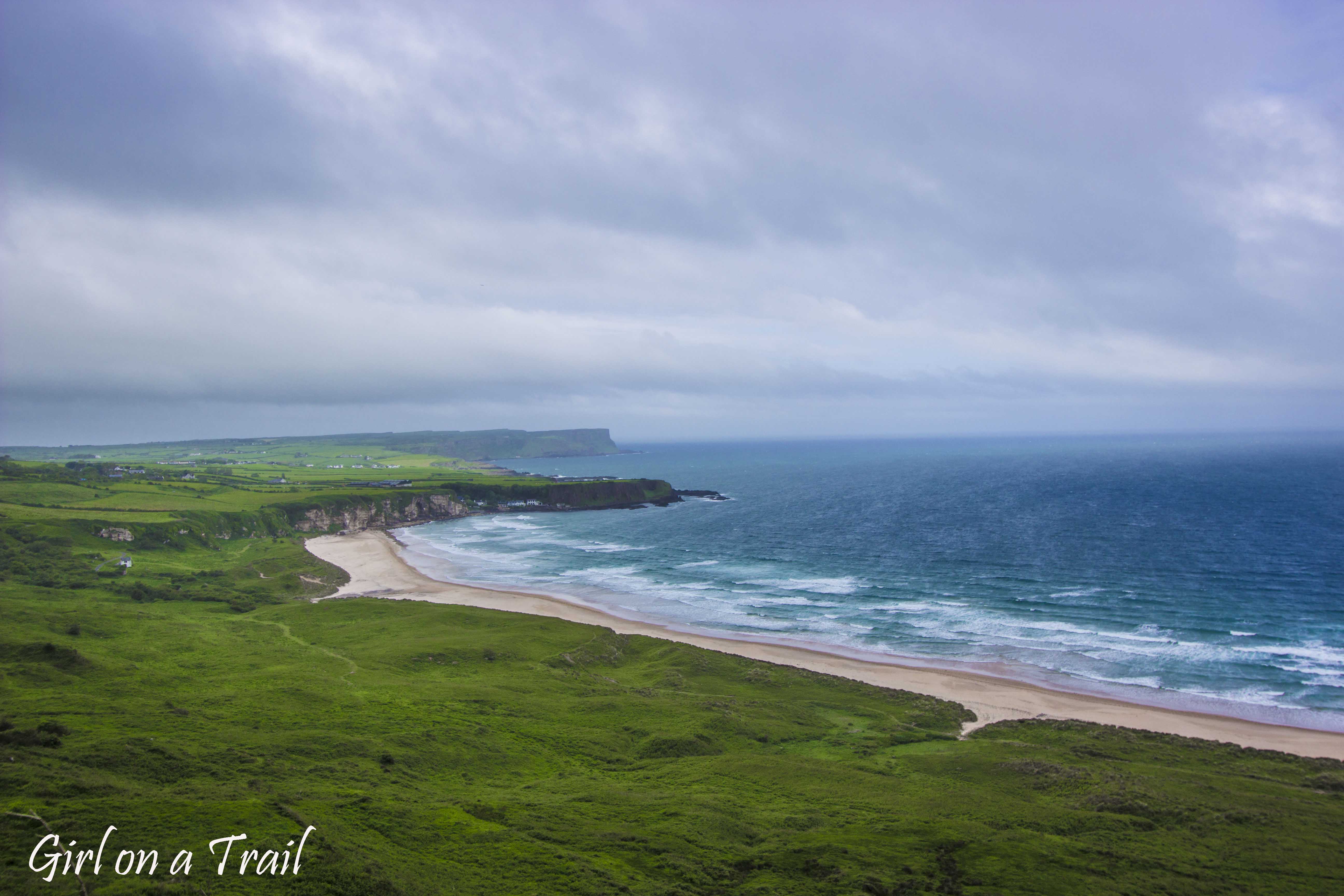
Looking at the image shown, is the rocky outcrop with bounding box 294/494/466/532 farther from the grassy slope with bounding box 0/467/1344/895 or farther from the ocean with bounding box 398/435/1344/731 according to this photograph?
the grassy slope with bounding box 0/467/1344/895

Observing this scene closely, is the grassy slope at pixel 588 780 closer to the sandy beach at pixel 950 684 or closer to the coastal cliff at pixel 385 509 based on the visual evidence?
the sandy beach at pixel 950 684

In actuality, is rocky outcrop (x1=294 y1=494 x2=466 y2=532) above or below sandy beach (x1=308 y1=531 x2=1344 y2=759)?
above

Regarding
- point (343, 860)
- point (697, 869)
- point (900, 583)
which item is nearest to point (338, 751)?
point (343, 860)

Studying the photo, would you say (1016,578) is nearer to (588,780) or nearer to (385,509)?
(588,780)

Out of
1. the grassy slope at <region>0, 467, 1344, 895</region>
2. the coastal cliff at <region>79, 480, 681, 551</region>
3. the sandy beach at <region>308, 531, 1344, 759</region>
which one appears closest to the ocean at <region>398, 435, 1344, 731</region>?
the sandy beach at <region>308, 531, 1344, 759</region>

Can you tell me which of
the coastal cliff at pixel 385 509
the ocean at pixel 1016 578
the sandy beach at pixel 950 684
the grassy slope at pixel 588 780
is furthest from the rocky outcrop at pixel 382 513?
the grassy slope at pixel 588 780

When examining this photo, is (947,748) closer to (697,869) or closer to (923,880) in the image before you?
(923,880)

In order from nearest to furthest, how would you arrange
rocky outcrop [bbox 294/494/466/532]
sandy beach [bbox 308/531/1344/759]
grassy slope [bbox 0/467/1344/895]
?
grassy slope [bbox 0/467/1344/895] < sandy beach [bbox 308/531/1344/759] < rocky outcrop [bbox 294/494/466/532]
